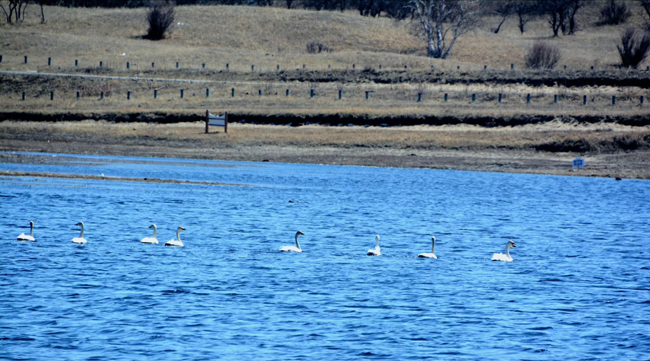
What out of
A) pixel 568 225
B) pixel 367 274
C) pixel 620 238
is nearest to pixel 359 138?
pixel 568 225

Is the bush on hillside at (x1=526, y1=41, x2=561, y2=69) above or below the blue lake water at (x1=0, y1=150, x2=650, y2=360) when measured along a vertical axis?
above

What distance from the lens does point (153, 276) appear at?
1895 centimetres

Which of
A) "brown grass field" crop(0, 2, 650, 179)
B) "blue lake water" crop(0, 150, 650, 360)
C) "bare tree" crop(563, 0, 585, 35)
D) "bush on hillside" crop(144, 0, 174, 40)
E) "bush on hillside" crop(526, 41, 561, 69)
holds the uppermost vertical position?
"bare tree" crop(563, 0, 585, 35)

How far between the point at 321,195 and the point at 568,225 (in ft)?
34.6

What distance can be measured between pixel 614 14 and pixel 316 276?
135161mm

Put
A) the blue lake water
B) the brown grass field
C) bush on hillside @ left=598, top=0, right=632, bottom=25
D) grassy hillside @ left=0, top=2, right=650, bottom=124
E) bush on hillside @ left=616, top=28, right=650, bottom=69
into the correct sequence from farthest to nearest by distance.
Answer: bush on hillside @ left=598, top=0, right=632, bottom=25 < bush on hillside @ left=616, top=28, right=650, bottom=69 < grassy hillside @ left=0, top=2, right=650, bottom=124 < the brown grass field < the blue lake water

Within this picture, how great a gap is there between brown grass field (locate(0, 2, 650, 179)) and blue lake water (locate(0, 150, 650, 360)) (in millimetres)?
12322

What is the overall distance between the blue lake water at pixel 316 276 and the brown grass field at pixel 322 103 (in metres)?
12.3

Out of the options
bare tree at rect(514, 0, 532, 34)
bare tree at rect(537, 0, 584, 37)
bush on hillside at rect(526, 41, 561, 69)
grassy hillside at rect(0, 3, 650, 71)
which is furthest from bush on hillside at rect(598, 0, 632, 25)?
bush on hillside at rect(526, 41, 561, 69)

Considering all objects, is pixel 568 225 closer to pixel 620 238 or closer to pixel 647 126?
pixel 620 238

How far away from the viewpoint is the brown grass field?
49.7m

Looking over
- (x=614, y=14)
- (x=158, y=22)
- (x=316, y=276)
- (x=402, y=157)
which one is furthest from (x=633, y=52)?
(x=316, y=276)

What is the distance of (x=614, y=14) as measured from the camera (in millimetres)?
142000

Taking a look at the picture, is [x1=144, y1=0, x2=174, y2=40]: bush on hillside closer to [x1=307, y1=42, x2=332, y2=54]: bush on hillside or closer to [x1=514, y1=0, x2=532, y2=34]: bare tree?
[x1=307, y1=42, x2=332, y2=54]: bush on hillside
